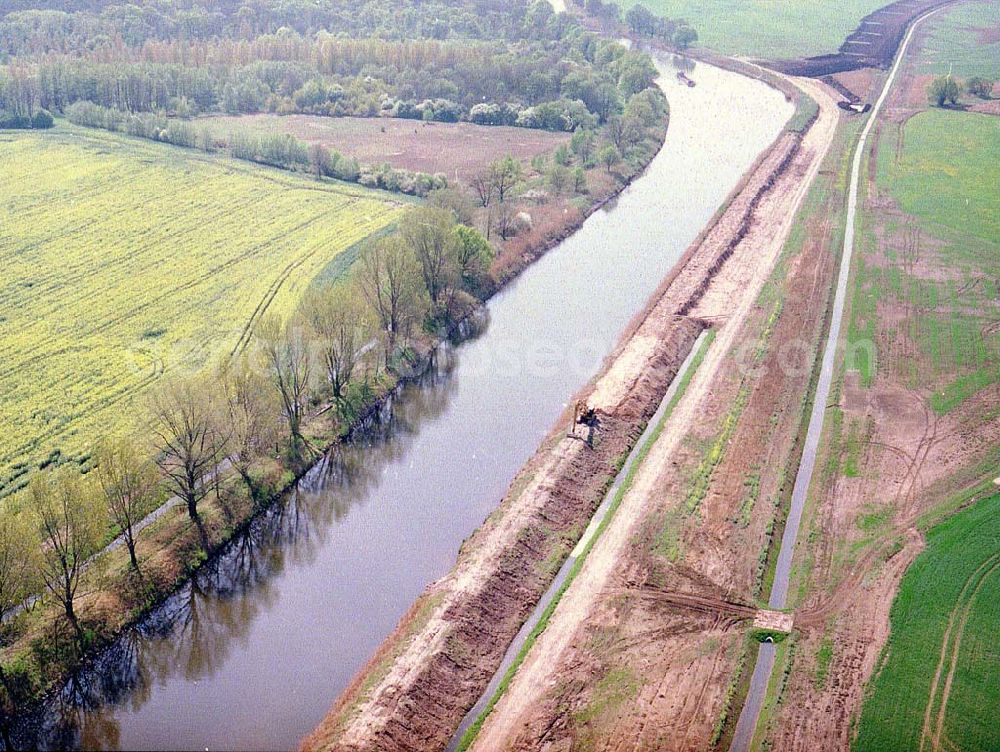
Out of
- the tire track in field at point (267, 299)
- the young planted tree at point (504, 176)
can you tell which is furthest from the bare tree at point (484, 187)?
the tire track in field at point (267, 299)

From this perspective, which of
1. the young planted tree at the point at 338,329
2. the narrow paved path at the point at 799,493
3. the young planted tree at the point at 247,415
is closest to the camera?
the narrow paved path at the point at 799,493

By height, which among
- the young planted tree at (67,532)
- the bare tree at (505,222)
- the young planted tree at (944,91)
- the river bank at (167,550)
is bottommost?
the river bank at (167,550)

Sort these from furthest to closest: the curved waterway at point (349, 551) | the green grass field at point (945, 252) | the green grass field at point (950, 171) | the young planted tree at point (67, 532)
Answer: the green grass field at point (950, 171)
the green grass field at point (945, 252)
the young planted tree at point (67, 532)
the curved waterway at point (349, 551)

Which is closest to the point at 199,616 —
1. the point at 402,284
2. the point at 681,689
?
the point at 681,689

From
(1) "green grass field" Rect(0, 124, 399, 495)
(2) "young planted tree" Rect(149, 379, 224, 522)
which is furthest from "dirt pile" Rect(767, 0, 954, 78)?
(2) "young planted tree" Rect(149, 379, 224, 522)

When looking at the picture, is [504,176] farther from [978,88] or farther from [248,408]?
[978,88]

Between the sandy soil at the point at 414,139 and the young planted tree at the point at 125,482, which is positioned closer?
the young planted tree at the point at 125,482

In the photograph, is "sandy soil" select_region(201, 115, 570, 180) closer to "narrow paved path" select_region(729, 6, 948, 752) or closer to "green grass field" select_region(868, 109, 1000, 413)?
"narrow paved path" select_region(729, 6, 948, 752)

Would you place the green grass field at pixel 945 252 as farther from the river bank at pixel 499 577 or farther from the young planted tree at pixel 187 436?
the young planted tree at pixel 187 436
